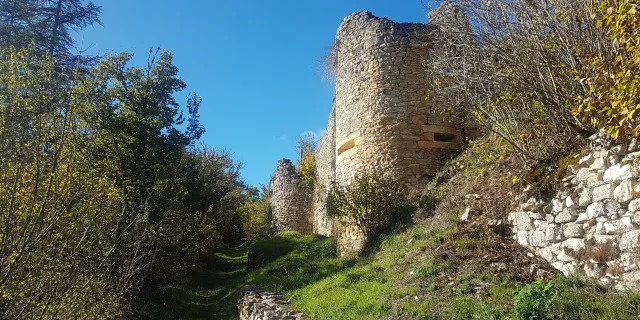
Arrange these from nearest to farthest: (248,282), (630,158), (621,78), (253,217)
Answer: (621,78), (630,158), (248,282), (253,217)

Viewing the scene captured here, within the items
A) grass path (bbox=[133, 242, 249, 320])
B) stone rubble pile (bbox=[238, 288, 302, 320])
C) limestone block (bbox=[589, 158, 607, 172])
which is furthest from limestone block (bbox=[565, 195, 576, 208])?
grass path (bbox=[133, 242, 249, 320])

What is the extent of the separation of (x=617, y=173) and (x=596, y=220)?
23.0 inches

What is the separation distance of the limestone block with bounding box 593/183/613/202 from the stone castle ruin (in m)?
4.44

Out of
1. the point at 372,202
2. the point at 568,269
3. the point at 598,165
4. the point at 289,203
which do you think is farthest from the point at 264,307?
the point at 289,203

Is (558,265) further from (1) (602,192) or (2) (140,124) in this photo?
(2) (140,124)

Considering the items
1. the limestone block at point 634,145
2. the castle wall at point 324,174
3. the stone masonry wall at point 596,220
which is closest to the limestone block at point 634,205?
the stone masonry wall at point 596,220

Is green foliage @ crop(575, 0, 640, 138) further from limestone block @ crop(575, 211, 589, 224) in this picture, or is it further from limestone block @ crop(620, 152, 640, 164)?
limestone block @ crop(575, 211, 589, 224)

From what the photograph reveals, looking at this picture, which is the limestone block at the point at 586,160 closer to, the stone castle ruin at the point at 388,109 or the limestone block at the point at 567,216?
the limestone block at the point at 567,216

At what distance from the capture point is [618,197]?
4961mm

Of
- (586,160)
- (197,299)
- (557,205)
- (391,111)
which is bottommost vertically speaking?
(197,299)

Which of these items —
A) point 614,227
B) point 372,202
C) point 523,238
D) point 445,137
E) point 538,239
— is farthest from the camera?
point 445,137

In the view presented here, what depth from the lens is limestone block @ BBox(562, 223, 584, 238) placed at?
548cm

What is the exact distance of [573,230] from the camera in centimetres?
556

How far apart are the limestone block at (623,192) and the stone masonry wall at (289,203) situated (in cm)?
1379
